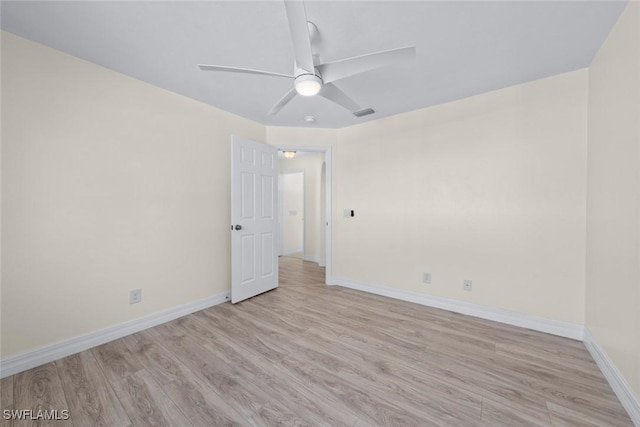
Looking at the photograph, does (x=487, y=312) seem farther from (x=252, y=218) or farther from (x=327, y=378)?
(x=252, y=218)

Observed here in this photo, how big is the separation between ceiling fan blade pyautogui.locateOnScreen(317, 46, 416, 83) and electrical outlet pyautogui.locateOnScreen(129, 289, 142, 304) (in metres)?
2.50

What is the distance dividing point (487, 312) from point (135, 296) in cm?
351

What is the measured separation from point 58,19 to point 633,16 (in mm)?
3489

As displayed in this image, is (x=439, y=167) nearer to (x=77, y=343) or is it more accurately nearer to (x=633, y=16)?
(x=633, y=16)

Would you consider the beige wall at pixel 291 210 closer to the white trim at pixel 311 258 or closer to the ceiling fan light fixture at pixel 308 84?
the white trim at pixel 311 258

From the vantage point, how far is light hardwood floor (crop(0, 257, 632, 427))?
140cm

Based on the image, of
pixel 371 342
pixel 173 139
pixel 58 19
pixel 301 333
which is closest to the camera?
pixel 58 19

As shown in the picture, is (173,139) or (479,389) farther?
(173,139)

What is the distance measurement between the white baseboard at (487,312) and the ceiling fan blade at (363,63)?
8.48 ft

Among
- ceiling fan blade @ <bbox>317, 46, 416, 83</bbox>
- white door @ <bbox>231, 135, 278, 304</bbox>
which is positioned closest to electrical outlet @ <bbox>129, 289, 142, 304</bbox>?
white door @ <bbox>231, 135, 278, 304</bbox>

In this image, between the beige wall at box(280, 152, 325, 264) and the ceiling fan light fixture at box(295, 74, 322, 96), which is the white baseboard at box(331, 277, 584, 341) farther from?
the ceiling fan light fixture at box(295, 74, 322, 96)

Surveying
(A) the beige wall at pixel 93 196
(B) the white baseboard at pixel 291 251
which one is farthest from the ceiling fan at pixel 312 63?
(B) the white baseboard at pixel 291 251

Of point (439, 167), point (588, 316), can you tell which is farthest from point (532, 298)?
point (439, 167)

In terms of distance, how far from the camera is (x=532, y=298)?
2.37 m
